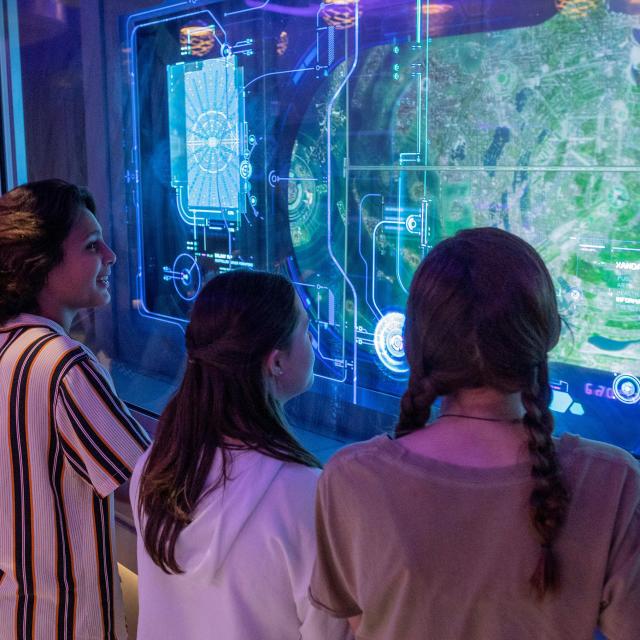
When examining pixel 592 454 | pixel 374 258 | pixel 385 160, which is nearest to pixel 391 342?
pixel 374 258

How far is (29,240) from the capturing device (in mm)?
1416

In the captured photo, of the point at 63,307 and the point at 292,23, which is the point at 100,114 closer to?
the point at 292,23

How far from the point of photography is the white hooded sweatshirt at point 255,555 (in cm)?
99

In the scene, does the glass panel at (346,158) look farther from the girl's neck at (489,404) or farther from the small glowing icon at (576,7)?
the girl's neck at (489,404)

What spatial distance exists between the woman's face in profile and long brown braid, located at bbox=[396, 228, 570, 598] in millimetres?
325

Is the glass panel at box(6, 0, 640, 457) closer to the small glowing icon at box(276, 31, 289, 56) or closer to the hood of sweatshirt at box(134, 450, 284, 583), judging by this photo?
the small glowing icon at box(276, 31, 289, 56)

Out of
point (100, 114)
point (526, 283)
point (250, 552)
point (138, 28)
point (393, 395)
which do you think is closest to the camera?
point (526, 283)

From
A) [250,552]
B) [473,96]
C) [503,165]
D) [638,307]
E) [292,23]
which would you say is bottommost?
[250,552]

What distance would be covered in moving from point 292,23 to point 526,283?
1.12 m

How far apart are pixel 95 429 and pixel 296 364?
15.7 inches

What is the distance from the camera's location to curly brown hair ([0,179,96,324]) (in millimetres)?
1408

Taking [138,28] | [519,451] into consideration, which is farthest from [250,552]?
[138,28]

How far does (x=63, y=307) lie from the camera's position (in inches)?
58.5

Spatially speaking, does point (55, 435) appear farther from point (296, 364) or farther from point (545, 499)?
point (545, 499)
